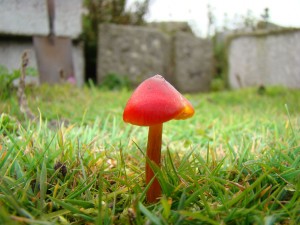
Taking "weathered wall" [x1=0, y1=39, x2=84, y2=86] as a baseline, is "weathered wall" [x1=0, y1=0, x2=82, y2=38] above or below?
above

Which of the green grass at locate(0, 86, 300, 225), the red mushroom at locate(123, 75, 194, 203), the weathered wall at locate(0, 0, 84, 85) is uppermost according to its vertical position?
the weathered wall at locate(0, 0, 84, 85)

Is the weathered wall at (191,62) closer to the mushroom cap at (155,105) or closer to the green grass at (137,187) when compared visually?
the green grass at (137,187)

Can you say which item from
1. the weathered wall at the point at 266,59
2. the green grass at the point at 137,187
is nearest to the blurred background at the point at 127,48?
the weathered wall at the point at 266,59

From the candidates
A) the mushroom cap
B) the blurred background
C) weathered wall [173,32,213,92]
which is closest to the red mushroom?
the mushroom cap

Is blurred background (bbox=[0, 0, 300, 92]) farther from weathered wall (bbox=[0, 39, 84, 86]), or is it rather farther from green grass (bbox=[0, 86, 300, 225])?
green grass (bbox=[0, 86, 300, 225])

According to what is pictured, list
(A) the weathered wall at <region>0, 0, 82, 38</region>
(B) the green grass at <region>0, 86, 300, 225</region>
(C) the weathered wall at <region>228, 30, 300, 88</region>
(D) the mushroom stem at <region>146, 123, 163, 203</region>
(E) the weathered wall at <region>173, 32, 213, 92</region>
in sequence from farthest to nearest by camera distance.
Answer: (E) the weathered wall at <region>173, 32, 213, 92</region>
(C) the weathered wall at <region>228, 30, 300, 88</region>
(A) the weathered wall at <region>0, 0, 82, 38</region>
(D) the mushroom stem at <region>146, 123, 163, 203</region>
(B) the green grass at <region>0, 86, 300, 225</region>

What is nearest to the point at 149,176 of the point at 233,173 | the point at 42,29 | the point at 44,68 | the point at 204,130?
the point at 233,173

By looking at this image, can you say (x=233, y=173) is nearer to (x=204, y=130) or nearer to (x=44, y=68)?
(x=204, y=130)
